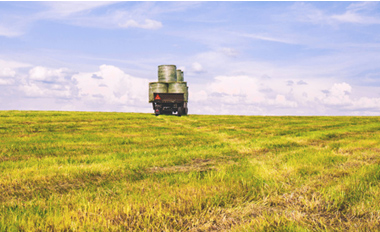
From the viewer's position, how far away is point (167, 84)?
33.1 metres

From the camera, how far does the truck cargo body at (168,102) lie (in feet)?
101

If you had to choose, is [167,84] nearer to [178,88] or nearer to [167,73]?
[167,73]

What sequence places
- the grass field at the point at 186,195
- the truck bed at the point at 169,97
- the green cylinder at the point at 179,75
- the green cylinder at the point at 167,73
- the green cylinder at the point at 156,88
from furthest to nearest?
the green cylinder at the point at 179,75 < the green cylinder at the point at 167,73 < the green cylinder at the point at 156,88 < the truck bed at the point at 169,97 < the grass field at the point at 186,195

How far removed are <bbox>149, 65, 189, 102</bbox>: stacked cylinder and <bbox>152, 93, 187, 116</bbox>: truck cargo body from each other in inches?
44.5

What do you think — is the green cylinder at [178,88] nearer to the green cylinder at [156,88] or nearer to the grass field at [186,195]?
the green cylinder at [156,88]

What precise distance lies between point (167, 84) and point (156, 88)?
50.3 inches

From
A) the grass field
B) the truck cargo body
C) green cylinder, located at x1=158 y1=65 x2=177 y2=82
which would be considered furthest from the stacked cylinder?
the grass field

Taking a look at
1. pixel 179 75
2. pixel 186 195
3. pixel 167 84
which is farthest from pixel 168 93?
pixel 186 195

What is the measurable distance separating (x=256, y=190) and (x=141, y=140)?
7778 millimetres

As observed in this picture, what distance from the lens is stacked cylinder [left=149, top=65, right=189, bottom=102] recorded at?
32469 millimetres

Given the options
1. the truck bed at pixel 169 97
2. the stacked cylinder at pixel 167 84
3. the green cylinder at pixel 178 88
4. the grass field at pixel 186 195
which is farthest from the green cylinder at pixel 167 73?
the grass field at pixel 186 195

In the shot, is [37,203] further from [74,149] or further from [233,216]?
[74,149]

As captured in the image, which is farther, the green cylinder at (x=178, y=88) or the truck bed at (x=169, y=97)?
the green cylinder at (x=178, y=88)

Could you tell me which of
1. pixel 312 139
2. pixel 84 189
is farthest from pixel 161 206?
pixel 312 139
